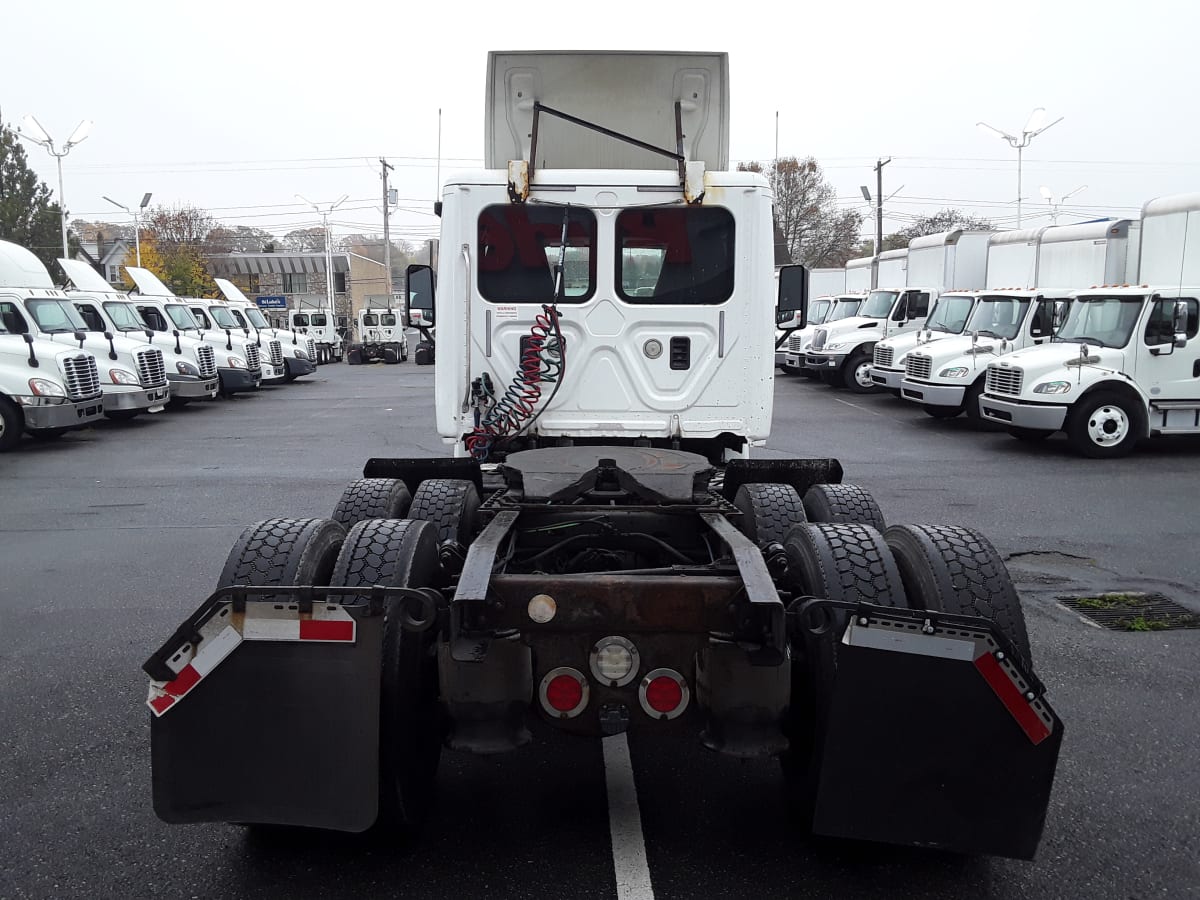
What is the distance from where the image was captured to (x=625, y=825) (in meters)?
3.78

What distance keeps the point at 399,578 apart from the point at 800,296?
3.79 m

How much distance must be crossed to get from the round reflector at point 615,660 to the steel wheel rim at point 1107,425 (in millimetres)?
11635

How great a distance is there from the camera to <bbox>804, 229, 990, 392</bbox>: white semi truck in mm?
21828

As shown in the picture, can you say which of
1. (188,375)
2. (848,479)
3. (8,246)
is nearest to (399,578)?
(848,479)

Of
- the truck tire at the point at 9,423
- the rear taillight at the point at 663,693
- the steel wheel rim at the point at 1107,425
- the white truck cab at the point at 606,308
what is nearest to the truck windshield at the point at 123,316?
the truck tire at the point at 9,423

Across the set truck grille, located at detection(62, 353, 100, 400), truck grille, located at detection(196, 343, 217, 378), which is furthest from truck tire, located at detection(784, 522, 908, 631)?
truck grille, located at detection(196, 343, 217, 378)

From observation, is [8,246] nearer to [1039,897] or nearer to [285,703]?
[285,703]

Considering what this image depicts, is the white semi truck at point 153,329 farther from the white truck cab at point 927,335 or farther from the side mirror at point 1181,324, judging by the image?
the side mirror at point 1181,324

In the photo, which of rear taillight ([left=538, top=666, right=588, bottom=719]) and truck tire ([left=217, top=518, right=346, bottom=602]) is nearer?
rear taillight ([left=538, top=666, right=588, bottom=719])

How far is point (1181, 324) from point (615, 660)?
12.6m

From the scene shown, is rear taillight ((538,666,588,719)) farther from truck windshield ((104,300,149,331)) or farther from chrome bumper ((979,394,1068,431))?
truck windshield ((104,300,149,331))

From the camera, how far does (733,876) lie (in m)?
3.41

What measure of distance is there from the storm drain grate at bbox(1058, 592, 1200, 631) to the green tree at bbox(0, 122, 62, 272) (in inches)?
2366

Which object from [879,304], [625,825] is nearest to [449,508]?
[625,825]
